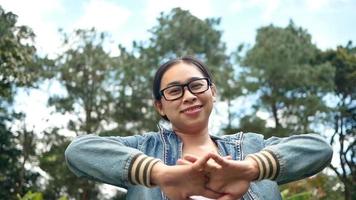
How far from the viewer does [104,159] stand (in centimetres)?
119

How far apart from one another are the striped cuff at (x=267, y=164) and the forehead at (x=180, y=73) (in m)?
0.29

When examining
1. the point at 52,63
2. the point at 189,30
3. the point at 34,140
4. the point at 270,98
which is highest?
the point at 189,30

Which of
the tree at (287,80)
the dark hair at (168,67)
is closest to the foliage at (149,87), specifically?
the tree at (287,80)

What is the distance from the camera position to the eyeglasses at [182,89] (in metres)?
1.31

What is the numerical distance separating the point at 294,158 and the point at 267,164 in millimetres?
70

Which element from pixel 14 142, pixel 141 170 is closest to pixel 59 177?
pixel 14 142

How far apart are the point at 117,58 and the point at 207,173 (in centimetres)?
1427

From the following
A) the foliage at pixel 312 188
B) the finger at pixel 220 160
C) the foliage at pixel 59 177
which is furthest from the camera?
the foliage at pixel 59 177

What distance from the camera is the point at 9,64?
9.64 m

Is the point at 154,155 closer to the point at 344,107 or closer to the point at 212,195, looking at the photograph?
the point at 212,195

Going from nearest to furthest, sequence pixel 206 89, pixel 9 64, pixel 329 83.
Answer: pixel 206 89, pixel 9 64, pixel 329 83

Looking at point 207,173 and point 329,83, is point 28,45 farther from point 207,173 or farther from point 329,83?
point 207,173

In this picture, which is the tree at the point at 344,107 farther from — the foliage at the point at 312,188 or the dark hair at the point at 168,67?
the dark hair at the point at 168,67

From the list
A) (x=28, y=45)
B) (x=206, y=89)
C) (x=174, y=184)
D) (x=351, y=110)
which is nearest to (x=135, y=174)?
(x=174, y=184)
